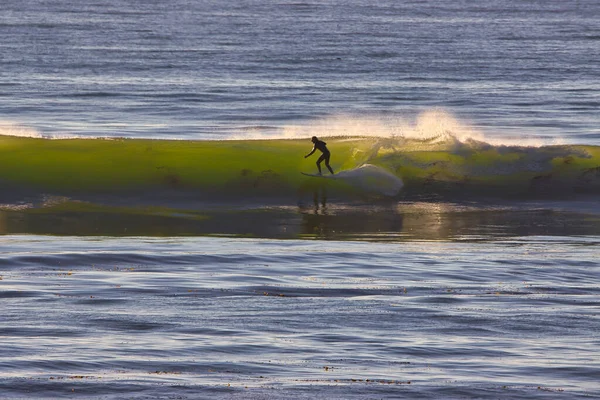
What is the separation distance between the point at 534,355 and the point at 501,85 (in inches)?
1705

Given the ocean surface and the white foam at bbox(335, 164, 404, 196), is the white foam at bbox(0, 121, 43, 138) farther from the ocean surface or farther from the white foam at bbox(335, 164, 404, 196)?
the white foam at bbox(335, 164, 404, 196)

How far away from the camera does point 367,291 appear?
15.5 metres

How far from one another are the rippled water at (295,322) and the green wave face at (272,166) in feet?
24.7

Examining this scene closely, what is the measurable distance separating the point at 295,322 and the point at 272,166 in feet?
48.2

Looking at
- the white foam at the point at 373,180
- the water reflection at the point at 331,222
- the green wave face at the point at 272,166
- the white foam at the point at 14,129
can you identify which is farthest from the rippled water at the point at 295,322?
the white foam at the point at 14,129

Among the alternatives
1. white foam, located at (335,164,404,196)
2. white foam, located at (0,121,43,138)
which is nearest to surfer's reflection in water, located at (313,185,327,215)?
white foam, located at (335,164,404,196)

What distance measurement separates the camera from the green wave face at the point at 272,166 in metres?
26.8

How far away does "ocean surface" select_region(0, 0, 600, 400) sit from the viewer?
1179 centimetres

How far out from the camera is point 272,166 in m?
28.1

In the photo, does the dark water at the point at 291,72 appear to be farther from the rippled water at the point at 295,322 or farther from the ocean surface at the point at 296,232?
the rippled water at the point at 295,322

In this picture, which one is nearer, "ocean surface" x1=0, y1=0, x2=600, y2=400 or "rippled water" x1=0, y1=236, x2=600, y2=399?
"rippled water" x1=0, y1=236, x2=600, y2=399

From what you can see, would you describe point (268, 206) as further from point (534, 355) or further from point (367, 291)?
point (534, 355)

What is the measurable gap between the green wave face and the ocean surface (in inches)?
3.0

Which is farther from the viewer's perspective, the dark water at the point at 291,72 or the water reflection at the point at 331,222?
the dark water at the point at 291,72
